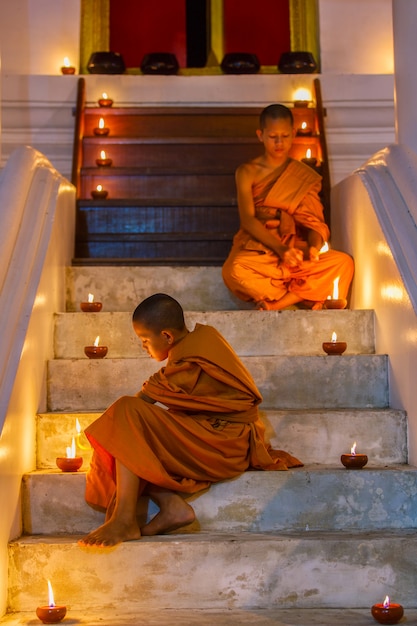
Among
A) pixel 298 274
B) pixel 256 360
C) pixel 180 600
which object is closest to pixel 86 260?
pixel 298 274

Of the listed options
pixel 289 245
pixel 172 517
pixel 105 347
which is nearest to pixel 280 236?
pixel 289 245

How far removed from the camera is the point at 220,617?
3.29 metres

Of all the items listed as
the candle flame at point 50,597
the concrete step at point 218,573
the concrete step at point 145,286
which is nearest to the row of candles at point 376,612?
the candle flame at point 50,597

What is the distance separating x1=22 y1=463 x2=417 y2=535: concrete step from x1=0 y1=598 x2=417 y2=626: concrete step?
36cm

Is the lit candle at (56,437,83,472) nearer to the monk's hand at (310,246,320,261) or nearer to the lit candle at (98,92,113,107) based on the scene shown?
the monk's hand at (310,246,320,261)

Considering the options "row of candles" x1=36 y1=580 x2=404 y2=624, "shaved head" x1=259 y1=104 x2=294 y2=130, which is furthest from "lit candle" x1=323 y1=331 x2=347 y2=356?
"shaved head" x1=259 y1=104 x2=294 y2=130

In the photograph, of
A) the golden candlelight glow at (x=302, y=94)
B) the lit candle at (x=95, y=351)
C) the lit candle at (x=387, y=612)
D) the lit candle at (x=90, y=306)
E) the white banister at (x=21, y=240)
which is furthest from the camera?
the golden candlelight glow at (x=302, y=94)

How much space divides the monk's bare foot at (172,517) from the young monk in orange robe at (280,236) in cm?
163

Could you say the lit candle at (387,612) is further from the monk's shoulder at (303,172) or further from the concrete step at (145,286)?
the monk's shoulder at (303,172)

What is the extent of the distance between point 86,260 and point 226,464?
2194 millimetres

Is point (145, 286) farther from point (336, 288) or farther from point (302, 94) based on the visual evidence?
point (302, 94)

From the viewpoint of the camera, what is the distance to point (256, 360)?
4.29 m

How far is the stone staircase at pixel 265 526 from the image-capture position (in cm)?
340

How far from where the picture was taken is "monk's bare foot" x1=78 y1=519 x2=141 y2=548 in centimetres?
339
